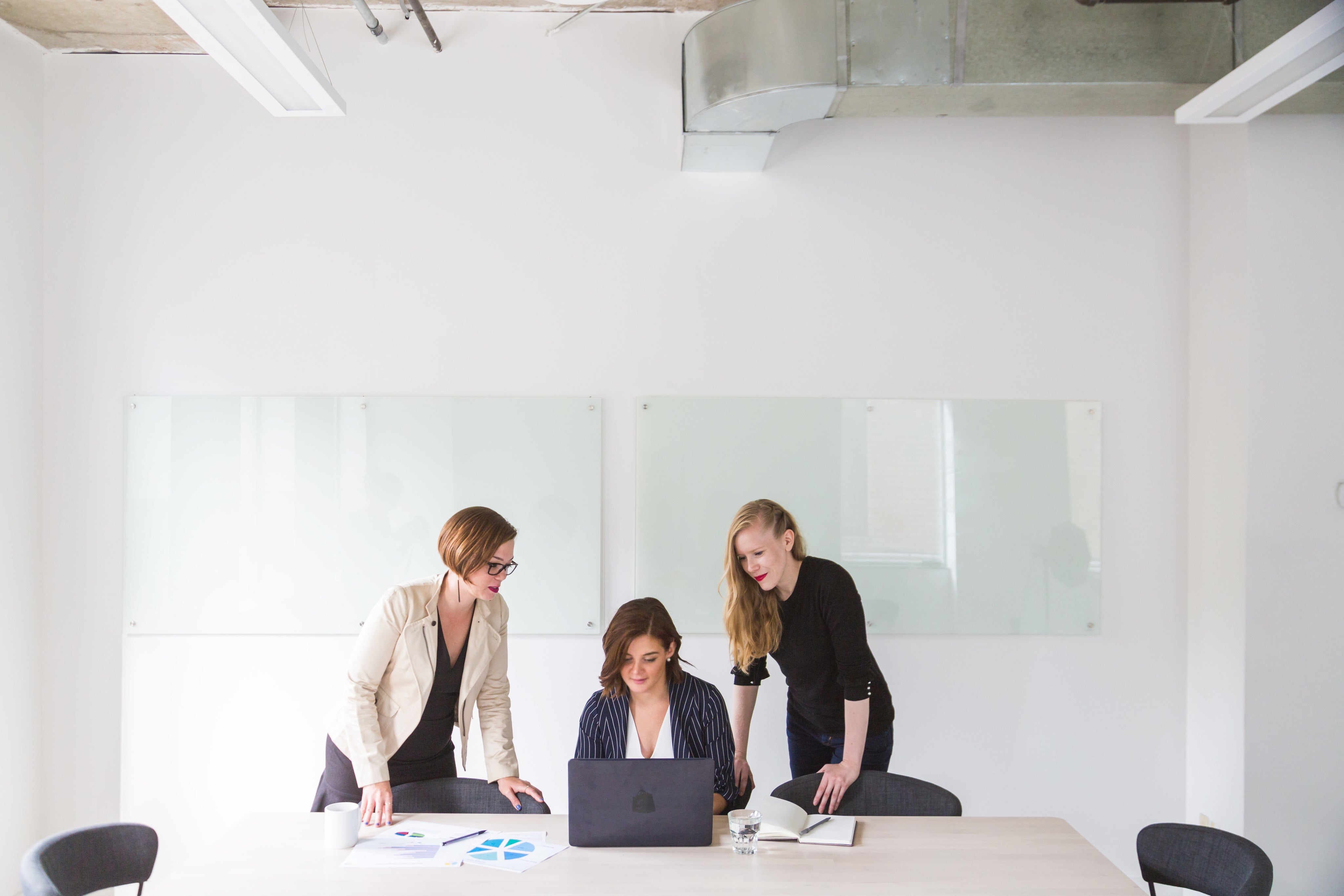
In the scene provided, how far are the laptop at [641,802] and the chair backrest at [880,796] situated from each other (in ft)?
1.48

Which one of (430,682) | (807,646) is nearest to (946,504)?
(807,646)

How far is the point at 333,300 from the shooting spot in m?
3.58

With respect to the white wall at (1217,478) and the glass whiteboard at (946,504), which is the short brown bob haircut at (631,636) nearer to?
the glass whiteboard at (946,504)

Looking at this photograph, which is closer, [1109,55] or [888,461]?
[1109,55]

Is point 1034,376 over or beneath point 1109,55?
beneath

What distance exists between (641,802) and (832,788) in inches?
26.2

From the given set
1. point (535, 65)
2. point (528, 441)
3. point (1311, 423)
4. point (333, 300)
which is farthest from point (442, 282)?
point (1311, 423)

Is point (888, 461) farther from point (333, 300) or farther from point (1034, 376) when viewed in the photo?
point (333, 300)

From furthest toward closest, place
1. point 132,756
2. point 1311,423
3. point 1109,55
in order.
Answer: point 132,756, point 1311,423, point 1109,55

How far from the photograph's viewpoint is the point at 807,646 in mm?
2805

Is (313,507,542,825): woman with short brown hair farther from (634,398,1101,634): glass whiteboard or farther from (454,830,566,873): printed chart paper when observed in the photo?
(634,398,1101,634): glass whiteboard

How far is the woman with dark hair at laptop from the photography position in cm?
251

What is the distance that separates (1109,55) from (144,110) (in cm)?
366

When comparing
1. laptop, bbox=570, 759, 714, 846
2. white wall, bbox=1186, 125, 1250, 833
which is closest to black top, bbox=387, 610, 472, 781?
laptop, bbox=570, 759, 714, 846
